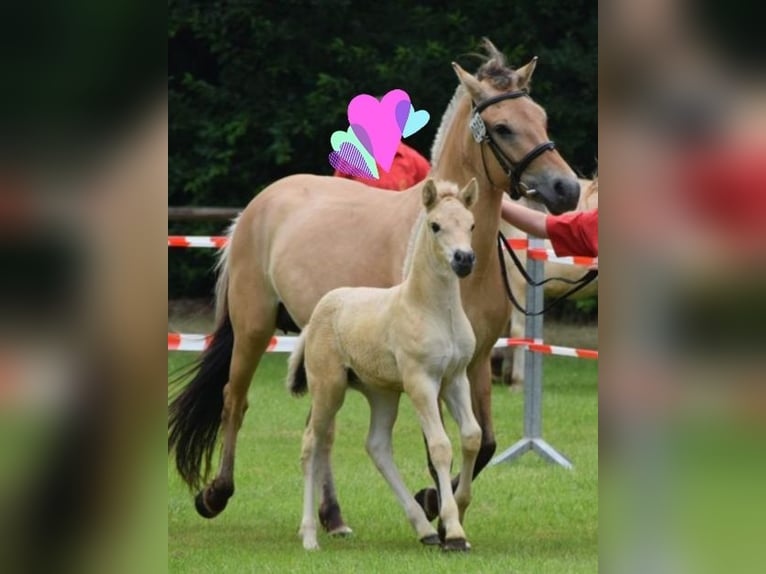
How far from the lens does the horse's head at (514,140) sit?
17.5ft

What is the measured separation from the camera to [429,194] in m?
5.18

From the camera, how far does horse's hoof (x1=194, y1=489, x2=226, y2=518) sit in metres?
6.37

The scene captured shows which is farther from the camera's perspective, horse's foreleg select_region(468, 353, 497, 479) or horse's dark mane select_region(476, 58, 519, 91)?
horse's foreleg select_region(468, 353, 497, 479)

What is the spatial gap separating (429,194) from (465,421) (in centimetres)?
91

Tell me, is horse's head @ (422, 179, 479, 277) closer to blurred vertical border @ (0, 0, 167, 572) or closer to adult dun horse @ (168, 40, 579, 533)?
adult dun horse @ (168, 40, 579, 533)

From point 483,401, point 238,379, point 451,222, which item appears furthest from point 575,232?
point 238,379

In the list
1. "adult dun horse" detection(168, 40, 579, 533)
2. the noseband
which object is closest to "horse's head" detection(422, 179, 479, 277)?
the noseband

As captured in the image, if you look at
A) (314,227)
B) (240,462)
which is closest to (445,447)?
(314,227)

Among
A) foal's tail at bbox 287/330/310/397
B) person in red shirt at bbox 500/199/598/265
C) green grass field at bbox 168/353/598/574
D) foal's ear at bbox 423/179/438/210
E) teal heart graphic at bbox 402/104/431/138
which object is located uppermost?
teal heart graphic at bbox 402/104/431/138

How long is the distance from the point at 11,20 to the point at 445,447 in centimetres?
435

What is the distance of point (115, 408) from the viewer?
98cm

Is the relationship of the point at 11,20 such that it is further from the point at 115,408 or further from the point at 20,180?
the point at 115,408

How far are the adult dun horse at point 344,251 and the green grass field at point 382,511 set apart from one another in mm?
303

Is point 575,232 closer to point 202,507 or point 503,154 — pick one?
point 503,154
